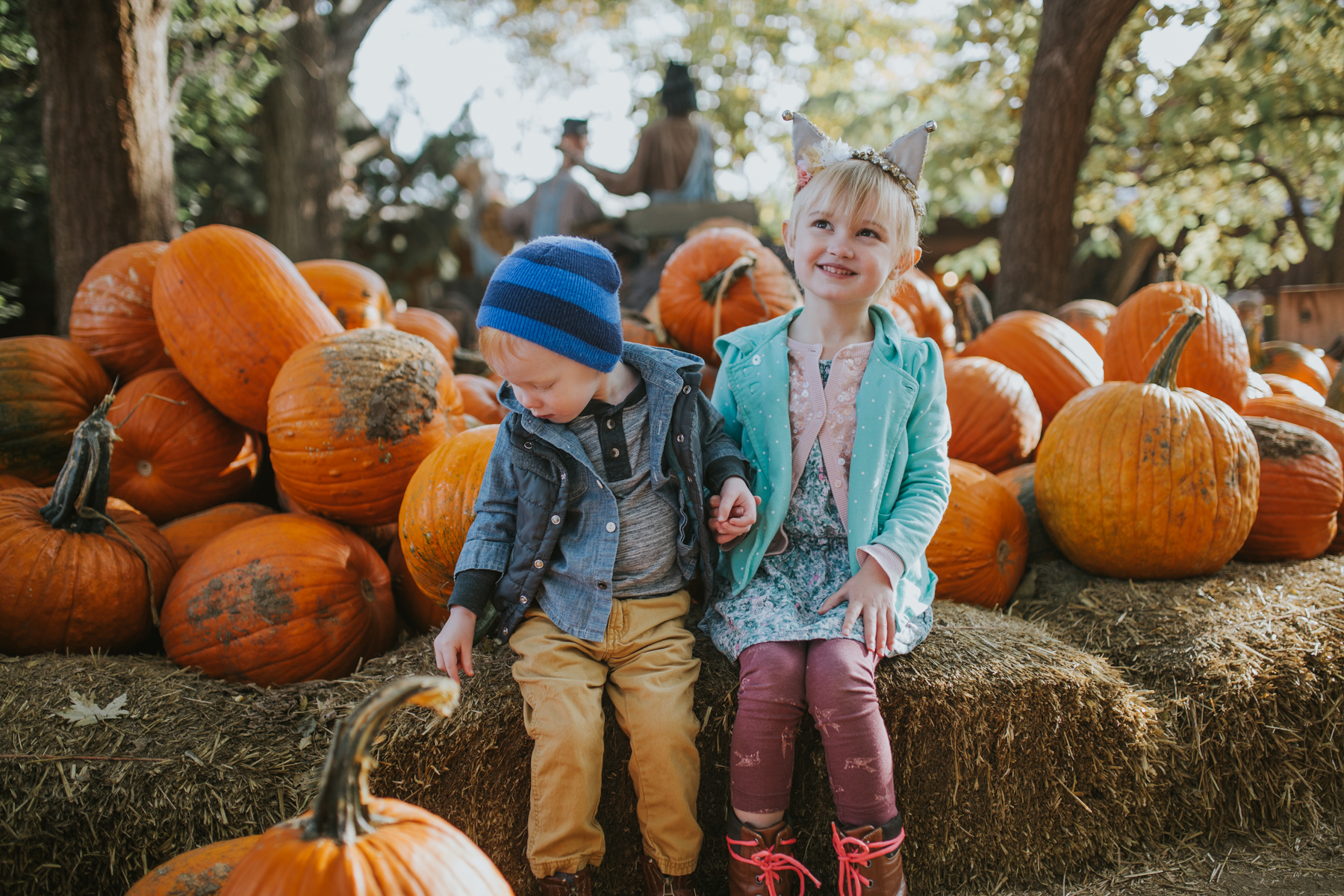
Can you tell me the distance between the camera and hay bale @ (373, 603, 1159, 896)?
1.94 meters

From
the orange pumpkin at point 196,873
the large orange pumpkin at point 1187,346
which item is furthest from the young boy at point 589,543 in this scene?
the large orange pumpkin at point 1187,346

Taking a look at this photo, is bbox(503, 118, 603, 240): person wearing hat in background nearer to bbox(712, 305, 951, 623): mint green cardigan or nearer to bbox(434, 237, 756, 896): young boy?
bbox(712, 305, 951, 623): mint green cardigan

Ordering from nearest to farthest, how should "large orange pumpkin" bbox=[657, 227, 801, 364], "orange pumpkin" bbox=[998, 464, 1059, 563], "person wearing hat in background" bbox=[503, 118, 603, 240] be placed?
"orange pumpkin" bbox=[998, 464, 1059, 563] → "large orange pumpkin" bbox=[657, 227, 801, 364] → "person wearing hat in background" bbox=[503, 118, 603, 240]

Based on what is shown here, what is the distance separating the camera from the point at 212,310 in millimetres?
2885

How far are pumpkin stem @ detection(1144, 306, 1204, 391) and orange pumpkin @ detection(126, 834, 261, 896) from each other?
10.4ft

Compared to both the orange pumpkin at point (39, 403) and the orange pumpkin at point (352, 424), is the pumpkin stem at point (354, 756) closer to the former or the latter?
the orange pumpkin at point (352, 424)

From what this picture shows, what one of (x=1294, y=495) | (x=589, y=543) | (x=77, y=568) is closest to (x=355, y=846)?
(x=589, y=543)

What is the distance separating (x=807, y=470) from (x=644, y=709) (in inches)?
30.6

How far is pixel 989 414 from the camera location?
3369mm

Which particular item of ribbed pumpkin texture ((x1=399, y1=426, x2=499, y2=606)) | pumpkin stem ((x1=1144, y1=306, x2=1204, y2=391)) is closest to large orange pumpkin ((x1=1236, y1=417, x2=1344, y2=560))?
pumpkin stem ((x1=1144, y1=306, x2=1204, y2=391))

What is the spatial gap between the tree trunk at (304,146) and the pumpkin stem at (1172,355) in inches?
323

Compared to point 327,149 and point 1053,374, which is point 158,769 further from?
point 327,149

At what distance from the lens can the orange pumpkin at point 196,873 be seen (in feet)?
5.08

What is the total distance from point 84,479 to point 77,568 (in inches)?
10.8
